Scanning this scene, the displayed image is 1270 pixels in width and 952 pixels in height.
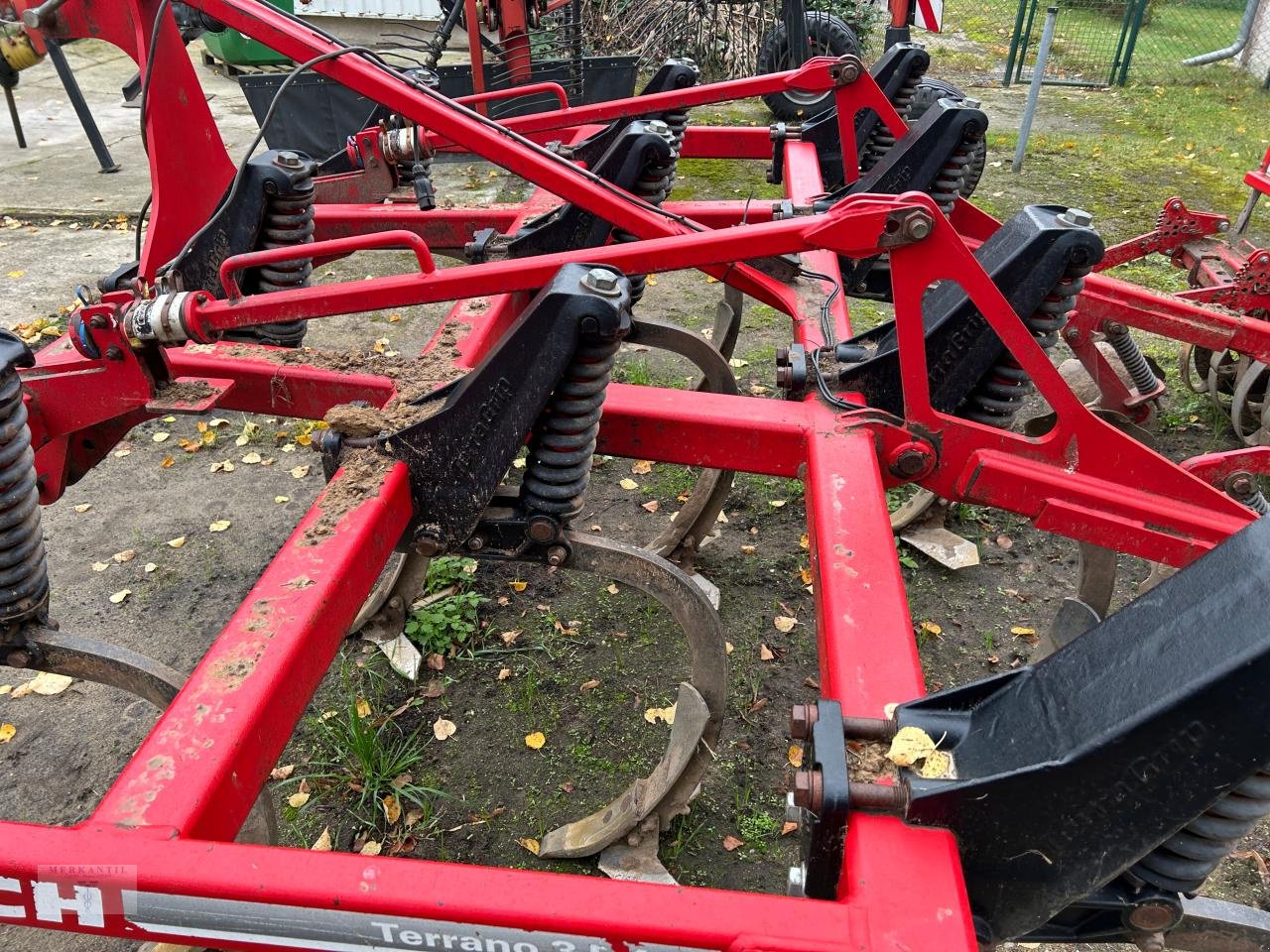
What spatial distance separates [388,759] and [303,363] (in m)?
1.21

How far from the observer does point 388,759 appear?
9.16ft

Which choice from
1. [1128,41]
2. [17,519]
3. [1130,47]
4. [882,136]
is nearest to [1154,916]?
[17,519]

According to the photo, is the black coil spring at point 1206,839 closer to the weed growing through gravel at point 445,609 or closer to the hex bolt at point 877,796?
the hex bolt at point 877,796

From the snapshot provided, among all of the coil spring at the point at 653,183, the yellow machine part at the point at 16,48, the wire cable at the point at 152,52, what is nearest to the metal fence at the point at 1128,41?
the coil spring at the point at 653,183

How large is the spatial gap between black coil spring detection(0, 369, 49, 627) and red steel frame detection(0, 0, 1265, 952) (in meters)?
0.44

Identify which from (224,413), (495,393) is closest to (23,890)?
(495,393)

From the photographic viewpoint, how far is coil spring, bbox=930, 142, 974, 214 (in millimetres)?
3473

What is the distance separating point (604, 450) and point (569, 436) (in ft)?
1.05

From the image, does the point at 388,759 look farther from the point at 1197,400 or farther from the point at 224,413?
the point at 1197,400

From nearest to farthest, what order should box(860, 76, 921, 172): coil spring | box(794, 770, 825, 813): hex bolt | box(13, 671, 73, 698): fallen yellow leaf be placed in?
box(794, 770, 825, 813): hex bolt → box(13, 671, 73, 698): fallen yellow leaf → box(860, 76, 921, 172): coil spring

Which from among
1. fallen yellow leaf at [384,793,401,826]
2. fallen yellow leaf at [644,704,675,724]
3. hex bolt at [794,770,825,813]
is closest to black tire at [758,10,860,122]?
fallen yellow leaf at [644,704,675,724]

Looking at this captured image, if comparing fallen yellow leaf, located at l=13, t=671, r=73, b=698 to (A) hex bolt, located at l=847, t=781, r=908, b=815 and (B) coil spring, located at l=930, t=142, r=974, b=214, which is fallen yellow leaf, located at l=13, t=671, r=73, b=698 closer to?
(A) hex bolt, located at l=847, t=781, r=908, b=815

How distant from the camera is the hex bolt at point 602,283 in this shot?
1942 mm

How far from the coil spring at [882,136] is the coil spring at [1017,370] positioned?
2.29 meters
